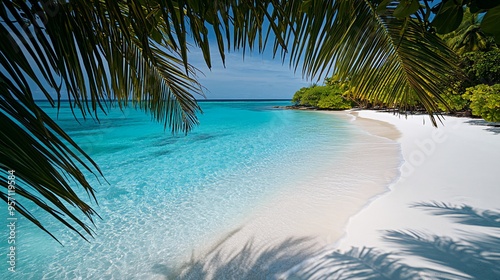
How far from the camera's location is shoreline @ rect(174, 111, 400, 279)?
2.67 meters

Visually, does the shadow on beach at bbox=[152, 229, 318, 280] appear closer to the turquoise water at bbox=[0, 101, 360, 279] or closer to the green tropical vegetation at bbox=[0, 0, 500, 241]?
the turquoise water at bbox=[0, 101, 360, 279]

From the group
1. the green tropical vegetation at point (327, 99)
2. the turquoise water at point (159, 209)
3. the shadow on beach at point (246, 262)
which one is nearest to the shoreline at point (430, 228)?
the shadow on beach at point (246, 262)

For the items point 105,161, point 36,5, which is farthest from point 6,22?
point 105,161

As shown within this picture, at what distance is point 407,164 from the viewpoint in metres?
6.00

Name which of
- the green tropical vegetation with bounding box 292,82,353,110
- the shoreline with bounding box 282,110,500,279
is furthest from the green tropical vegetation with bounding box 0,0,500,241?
the green tropical vegetation with bounding box 292,82,353,110

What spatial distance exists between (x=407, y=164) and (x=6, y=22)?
7145mm

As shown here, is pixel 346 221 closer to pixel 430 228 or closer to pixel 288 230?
pixel 288 230

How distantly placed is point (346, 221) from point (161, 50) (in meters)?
3.11

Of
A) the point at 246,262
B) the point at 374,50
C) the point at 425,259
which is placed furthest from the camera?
the point at 246,262

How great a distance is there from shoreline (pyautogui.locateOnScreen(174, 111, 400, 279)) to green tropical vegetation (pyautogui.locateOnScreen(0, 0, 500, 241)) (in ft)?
6.06

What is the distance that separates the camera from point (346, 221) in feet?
10.9

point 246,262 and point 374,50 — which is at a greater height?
point 374,50

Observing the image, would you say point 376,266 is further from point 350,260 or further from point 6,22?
point 6,22

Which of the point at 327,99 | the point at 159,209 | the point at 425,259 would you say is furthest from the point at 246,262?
the point at 327,99
